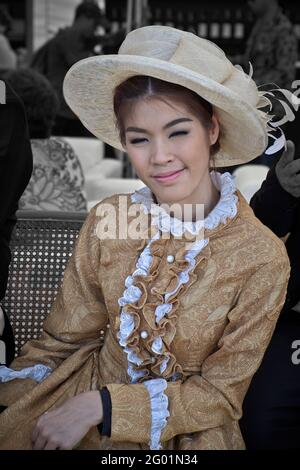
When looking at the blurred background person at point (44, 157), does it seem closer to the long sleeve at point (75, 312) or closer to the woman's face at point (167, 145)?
the long sleeve at point (75, 312)

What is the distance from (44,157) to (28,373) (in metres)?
1.72

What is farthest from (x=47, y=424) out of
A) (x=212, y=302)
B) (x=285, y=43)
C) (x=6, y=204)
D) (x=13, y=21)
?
(x=13, y=21)

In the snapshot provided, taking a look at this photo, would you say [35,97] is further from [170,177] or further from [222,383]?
[222,383]

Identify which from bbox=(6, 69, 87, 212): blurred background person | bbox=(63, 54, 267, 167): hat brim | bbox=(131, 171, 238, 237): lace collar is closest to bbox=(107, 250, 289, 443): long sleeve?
bbox=(131, 171, 238, 237): lace collar

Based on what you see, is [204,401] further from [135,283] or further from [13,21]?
[13,21]

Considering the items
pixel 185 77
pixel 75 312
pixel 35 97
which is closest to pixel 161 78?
pixel 185 77

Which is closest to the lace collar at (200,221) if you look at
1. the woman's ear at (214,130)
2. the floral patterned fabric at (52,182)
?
the woman's ear at (214,130)

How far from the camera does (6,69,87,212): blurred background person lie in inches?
124

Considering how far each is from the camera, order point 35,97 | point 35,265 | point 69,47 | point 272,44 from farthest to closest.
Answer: point 69,47 → point 272,44 → point 35,97 → point 35,265

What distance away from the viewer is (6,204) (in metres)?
1.81

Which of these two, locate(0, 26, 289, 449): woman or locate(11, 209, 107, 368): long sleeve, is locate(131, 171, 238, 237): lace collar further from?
locate(11, 209, 107, 368): long sleeve

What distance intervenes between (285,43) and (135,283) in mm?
4446

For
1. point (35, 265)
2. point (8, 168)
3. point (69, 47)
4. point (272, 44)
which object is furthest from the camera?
point (69, 47)

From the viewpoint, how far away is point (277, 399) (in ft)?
5.97
